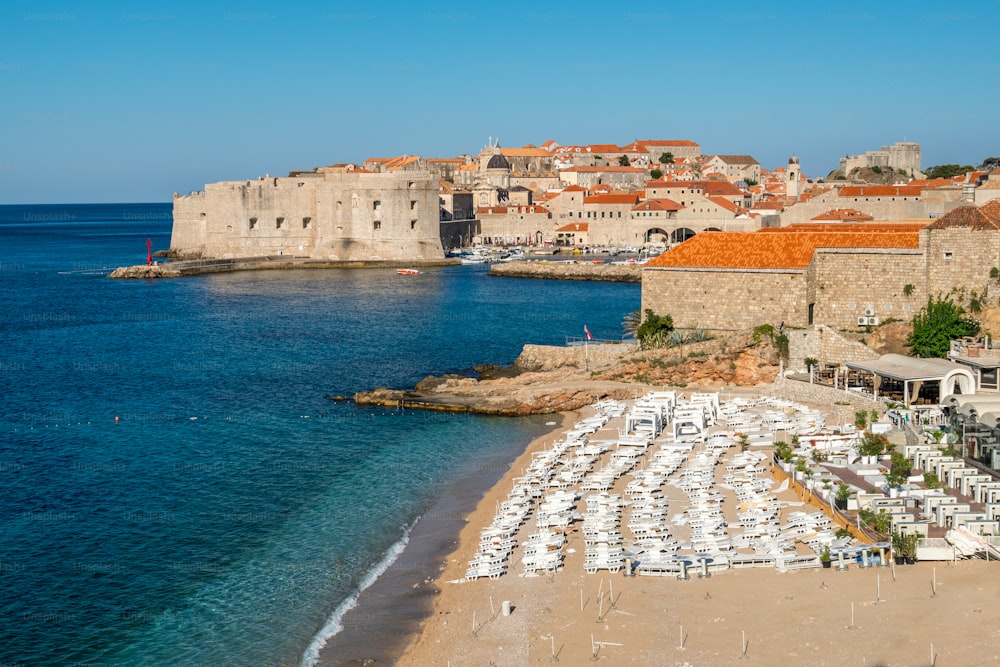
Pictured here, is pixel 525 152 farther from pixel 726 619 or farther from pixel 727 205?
pixel 726 619

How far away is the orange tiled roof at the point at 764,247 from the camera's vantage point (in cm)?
1950

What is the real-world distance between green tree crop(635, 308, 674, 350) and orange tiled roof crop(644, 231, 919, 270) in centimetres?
108

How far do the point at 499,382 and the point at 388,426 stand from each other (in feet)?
11.3

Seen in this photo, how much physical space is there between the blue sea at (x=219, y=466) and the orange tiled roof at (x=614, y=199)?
29.8 metres

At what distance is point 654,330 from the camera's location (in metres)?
21.5

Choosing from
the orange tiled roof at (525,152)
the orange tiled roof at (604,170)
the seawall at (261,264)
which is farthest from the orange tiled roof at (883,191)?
the orange tiled roof at (525,152)

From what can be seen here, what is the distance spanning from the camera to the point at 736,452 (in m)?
15.1

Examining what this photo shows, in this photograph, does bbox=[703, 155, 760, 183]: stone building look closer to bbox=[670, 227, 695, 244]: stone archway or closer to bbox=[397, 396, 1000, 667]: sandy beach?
bbox=[670, 227, 695, 244]: stone archway

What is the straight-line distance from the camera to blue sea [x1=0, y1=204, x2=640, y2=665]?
10.8 metres

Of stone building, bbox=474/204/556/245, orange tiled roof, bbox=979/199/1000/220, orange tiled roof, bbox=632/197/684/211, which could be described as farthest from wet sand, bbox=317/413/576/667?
stone building, bbox=474/204/556/245

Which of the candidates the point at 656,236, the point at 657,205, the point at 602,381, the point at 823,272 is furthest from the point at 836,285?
the point at 656,236

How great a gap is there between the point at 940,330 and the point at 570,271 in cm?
3478

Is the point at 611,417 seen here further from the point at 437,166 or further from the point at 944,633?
the point at 437,166

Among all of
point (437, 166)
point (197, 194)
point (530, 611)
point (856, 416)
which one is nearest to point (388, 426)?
point (856, 416)
